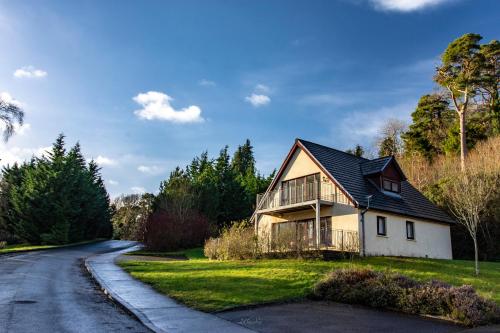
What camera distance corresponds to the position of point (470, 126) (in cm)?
4472

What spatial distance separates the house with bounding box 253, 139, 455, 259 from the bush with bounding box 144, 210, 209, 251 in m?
9.67

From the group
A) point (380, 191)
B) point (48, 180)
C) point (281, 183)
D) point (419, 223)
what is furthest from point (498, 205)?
point (48, 180)

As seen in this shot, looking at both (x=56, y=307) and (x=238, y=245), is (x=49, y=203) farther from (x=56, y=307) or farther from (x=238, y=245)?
(x=56, y=307)

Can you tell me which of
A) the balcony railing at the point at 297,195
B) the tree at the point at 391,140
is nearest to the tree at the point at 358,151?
the tree at the point at 391,140

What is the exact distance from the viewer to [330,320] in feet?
33.6

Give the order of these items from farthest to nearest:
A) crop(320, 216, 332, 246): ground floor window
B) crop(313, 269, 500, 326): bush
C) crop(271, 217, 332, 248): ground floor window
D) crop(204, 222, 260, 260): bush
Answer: crop(320, 216, 332, 246): ground floor window, crop(204, 222, 260, 260): bush, crop(271, 217, 332, 248): ground floor window, crop(313, 269, 500, 326): bush

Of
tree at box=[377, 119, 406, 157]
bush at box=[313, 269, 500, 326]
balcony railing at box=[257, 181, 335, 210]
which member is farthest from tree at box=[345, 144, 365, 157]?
bush at box=[313, 269, 500, 326]

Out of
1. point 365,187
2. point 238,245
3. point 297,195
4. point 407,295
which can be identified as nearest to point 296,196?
Answer: point 297,195

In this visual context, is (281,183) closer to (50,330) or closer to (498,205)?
(498,205)

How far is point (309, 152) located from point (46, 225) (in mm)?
28677

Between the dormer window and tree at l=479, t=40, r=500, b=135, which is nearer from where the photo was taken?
the dormer window

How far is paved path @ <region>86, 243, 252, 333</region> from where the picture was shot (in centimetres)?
917

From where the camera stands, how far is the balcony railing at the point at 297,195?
26.1 meters

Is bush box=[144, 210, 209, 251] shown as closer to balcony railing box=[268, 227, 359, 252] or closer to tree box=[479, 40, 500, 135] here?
balcony railing box=[268, 227, 359, 252]
